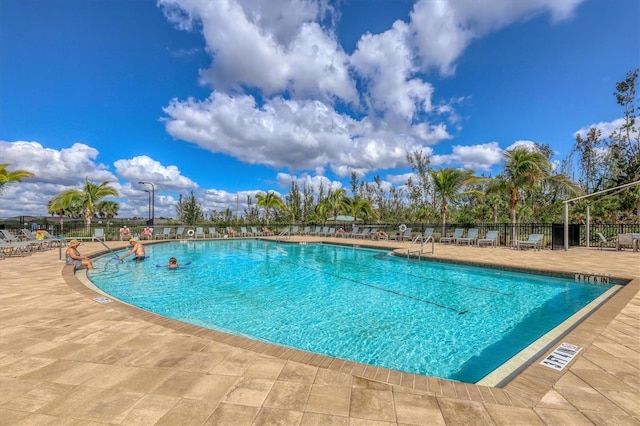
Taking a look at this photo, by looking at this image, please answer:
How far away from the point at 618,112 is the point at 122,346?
33.9m

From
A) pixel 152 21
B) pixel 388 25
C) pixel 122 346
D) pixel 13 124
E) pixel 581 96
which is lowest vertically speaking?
pixel 122 346

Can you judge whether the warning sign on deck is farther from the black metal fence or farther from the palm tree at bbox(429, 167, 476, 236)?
the palm tree at bbox(429, 167, 476, 236)

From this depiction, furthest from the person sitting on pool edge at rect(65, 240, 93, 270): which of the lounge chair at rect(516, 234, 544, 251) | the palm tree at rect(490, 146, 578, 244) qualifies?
the palm tree at rect(490, 146, 578, 244)

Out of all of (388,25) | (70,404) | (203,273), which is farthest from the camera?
(388,25)

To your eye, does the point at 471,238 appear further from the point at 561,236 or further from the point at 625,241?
the point at 625,241

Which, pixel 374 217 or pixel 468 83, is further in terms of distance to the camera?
pixel 374 217

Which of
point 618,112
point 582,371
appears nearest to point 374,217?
point 618,112

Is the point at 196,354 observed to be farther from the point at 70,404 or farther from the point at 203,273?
the point at 203,273

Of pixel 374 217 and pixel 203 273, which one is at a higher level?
pixel 374 217

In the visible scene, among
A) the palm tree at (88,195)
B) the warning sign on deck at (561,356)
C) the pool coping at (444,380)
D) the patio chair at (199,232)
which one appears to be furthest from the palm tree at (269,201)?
the warning sign on deck at (561,356)

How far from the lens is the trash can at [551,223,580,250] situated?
13.0 m

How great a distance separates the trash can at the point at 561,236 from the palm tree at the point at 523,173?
1545 mm

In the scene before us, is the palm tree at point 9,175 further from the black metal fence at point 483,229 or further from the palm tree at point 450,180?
the palm tree at point 450,180

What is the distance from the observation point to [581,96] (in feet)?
47.4
